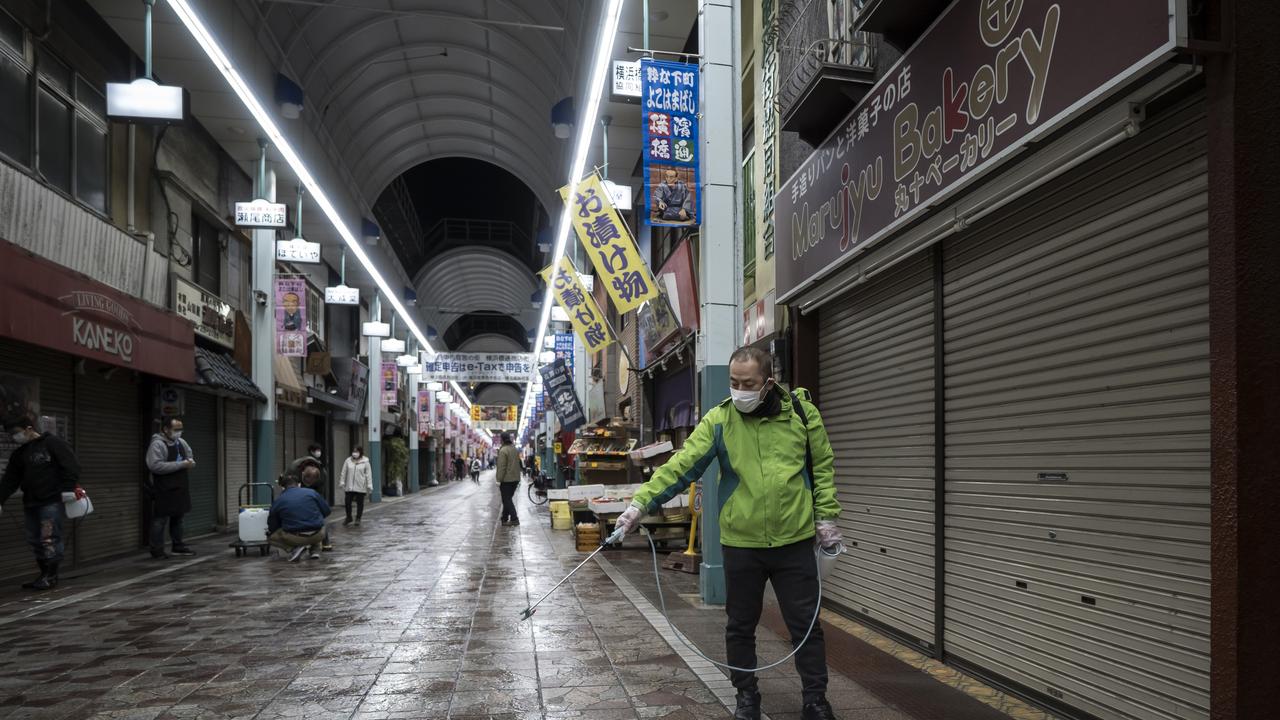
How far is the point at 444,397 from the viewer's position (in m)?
47.6

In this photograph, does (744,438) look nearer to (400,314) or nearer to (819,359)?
(819,359)

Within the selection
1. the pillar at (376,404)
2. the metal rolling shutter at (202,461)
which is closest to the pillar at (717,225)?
the metal rolling shutter at (202,461)

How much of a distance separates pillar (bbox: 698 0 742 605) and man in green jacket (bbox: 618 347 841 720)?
333 centimetres

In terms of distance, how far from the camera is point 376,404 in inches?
1262

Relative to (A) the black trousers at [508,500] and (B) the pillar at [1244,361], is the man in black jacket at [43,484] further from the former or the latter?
(B) the pillar at [1244,361]

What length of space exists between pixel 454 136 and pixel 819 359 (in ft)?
70.4

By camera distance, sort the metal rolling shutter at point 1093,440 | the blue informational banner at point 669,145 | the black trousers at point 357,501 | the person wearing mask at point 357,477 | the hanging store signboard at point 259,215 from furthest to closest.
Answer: the black trousers at point 357,501
the person wearing mask at point 357,477
the hanging store signboard at point 259,215
the blue informational banner at point 669,145
the metal rolling shutter at point 1093,440

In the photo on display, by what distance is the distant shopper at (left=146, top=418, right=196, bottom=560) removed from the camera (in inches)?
476

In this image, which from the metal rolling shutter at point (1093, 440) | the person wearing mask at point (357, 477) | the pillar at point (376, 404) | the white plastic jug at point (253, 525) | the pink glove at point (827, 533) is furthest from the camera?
the pillar at point (376, 404)

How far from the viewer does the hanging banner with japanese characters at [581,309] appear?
18438 mm

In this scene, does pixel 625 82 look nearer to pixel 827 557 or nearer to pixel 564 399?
pixel 827 557

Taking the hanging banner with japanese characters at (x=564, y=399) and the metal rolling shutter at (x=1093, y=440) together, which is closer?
the metal rolling shutter at (x=1093, y=440)

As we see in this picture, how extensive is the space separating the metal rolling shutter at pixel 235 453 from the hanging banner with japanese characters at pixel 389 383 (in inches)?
544

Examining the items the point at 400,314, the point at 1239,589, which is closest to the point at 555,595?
the point at 1239,589
